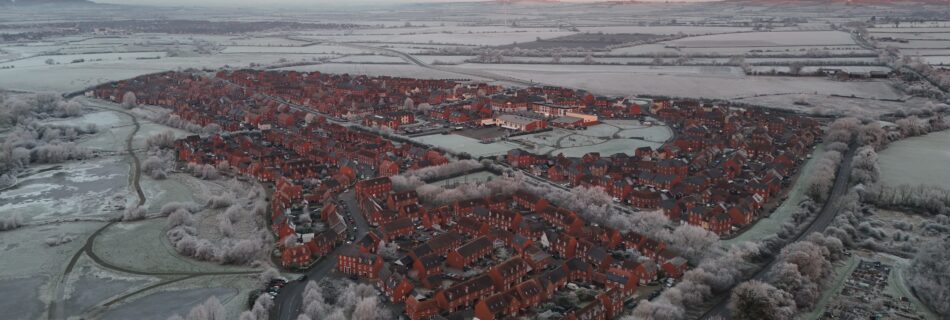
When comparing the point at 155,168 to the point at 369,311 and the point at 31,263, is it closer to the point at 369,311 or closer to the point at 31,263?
the point at 31,263

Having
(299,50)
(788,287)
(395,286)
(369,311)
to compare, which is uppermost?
(788,287)

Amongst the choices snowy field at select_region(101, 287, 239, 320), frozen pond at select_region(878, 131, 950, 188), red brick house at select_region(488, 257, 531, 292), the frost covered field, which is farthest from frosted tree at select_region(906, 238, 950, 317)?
the frost covered field

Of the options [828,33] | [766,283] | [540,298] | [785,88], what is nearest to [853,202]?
[766,283]

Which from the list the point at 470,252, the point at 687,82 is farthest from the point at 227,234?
the point at 687,82

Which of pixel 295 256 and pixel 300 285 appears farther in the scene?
pixel 295 256

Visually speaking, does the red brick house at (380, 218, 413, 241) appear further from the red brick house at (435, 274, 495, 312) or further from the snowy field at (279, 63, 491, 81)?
the snowy field at (279, 63, 491, 81)

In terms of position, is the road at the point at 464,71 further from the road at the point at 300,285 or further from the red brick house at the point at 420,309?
the red brick house at the point at 420,309

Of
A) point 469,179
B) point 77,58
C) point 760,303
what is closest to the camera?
point 760,303

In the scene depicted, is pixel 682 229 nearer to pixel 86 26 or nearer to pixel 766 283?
pixel 766 283

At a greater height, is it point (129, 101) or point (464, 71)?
point (129, 101)
